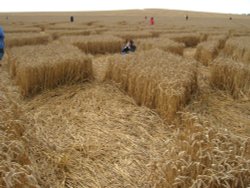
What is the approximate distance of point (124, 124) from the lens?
4824 mm

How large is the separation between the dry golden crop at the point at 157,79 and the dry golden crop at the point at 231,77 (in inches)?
21.5

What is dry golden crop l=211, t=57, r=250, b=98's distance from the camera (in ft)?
18.8

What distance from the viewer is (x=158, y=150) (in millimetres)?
4059

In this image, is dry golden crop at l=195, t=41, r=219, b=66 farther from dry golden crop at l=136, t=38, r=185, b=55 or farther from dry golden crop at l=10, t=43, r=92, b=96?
dry golden crop at l=10, t=43, r=92, b=96

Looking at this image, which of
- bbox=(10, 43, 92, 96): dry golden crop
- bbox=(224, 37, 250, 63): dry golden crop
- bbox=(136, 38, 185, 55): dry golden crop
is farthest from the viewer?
bbox=(136, 38, 185, 55): dry golden crop

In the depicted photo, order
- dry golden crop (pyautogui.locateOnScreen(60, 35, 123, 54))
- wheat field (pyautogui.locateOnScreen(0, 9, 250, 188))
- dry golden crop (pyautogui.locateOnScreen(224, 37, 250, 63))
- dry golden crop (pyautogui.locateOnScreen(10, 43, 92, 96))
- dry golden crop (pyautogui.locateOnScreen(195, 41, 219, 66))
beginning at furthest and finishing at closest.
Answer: dry golden crop (pyautogui.locateOnScreen(60, 35, 123, 54))
dry golden crop (pyautogui.locateOnScreen(195, 41, 219, 66))
dry golden crop (pyautogui.locateOnScreen(224, 37, 250, 63))
dry golden crop (pyautogui.locateOnScreen(10, 43, 92, 96))
wheat field (pyautogui.locateOnScreen(0, 9, 250, 188))

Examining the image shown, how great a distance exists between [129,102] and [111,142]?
149 cm

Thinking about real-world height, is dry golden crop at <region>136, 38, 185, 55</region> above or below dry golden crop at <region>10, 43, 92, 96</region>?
above

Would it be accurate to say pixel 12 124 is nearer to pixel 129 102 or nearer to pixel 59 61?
pixel 129 102

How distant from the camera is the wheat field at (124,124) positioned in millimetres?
2646

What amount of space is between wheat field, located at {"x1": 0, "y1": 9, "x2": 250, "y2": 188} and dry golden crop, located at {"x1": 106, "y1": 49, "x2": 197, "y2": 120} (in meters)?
0.02

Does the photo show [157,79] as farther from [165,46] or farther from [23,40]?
[23,40]

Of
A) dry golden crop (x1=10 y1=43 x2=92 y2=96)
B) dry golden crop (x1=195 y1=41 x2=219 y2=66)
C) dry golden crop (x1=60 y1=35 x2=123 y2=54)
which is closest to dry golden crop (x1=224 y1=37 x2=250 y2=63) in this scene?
dry golden crop (x1=195 y1=41 x2=219 y2=66)

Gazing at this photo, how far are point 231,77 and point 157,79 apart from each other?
5.87 feet
